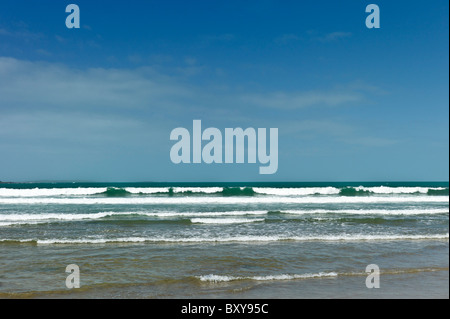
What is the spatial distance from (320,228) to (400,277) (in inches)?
255

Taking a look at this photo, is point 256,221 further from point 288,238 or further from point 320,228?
point 288,238

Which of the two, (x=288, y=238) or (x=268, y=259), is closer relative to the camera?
(x=268, y=259)

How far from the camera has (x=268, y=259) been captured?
8.73 m

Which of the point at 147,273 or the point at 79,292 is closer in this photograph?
the point at 79,292

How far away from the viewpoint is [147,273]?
7.48 m
